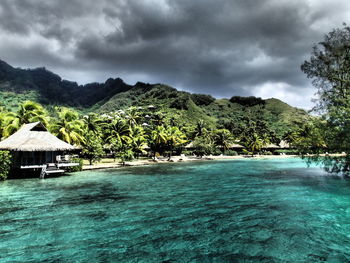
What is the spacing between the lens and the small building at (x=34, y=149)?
21922 mm

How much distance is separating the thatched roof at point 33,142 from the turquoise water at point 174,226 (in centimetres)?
716

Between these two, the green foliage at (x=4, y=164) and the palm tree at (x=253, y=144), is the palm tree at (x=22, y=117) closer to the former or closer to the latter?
the green foliage at (x=4, y=164)

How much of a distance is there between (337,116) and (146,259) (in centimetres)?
1682

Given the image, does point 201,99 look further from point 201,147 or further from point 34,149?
point 34,149

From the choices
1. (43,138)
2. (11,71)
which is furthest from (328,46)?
(11,71)

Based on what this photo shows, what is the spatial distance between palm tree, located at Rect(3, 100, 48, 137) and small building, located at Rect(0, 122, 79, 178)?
3.96 metres

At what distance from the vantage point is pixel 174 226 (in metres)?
9.03

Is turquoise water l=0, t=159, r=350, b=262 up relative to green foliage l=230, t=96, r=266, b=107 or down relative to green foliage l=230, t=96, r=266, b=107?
down

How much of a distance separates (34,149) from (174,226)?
18.5 m

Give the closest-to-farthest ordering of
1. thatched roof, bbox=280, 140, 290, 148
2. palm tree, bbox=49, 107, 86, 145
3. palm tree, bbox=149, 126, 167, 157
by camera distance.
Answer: palm tree, bbox=49, 107, 86, 145 → palm tree, bbox=149, 126, 167, 157 → thatched roof, bbox=280, 140, 290, 148

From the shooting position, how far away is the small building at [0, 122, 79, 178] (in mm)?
21922

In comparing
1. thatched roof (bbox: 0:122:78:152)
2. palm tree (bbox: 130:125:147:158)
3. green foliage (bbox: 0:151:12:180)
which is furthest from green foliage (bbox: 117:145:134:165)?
green foliage (bbox: 0:151:12:180)

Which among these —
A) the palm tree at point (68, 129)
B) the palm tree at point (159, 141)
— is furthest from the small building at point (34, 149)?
the palm tree at point (159, 141)

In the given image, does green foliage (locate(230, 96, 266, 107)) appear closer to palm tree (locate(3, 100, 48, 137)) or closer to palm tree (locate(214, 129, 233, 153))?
palm tree (locate(214, 129, 233, 153))
